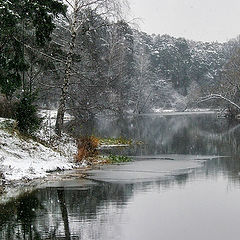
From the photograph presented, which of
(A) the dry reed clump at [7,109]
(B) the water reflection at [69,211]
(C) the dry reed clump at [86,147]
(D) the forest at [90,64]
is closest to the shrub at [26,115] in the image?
(D) the forest at [90,64]

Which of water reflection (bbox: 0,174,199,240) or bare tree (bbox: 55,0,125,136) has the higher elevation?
bare tree (bbox: 55,0,125,136)

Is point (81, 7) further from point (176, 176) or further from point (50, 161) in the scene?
point (176, 176)

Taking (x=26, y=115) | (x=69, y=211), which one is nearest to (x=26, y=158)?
(x=26, y=115)

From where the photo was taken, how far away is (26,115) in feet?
61.9

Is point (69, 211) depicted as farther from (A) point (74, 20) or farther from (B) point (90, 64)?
(B) point (90, 64)

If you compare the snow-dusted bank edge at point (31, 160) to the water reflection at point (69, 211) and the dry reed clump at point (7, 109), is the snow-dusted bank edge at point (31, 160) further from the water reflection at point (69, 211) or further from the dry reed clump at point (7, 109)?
the dry reed clump at point (7, 109)

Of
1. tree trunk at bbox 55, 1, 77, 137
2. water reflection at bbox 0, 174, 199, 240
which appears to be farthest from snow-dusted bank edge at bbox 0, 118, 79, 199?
tree trunk at bbox 55, 1, 77, 137

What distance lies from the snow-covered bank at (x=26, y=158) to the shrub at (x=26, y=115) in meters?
0.46

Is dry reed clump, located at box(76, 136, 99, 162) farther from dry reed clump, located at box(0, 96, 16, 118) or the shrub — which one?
dry reed clump, located at box(0, 96, 16, 118)

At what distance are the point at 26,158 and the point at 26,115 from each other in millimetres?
2796

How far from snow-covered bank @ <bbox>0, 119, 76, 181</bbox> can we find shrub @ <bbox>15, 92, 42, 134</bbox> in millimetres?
457

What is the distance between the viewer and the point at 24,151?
56.0ft

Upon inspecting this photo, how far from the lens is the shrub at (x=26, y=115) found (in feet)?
61.7

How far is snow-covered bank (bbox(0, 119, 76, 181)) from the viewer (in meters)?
14.8
